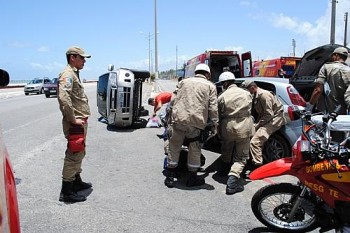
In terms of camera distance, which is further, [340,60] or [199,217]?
[340,60]

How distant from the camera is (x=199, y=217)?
4312mm

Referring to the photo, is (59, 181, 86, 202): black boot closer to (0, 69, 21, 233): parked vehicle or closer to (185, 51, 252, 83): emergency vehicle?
(0, 69, 21, 233): parked vehicle

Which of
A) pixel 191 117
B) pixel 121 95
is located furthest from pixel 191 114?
pixel 121 95

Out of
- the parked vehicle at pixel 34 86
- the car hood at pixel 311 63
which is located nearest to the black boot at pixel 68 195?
the car hood at pixel 311 63

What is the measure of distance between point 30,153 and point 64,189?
10.2 ft

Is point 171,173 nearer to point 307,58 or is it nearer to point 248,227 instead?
point 248,227

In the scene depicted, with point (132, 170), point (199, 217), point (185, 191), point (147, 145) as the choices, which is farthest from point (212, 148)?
point (199, 217)

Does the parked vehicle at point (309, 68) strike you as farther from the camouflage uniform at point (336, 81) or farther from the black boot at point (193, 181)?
the black boot at point (193, 181)

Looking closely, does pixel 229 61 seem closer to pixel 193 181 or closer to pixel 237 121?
pixel 237 121

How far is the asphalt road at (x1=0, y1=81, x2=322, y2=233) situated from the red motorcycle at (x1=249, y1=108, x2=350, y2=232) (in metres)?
0.30

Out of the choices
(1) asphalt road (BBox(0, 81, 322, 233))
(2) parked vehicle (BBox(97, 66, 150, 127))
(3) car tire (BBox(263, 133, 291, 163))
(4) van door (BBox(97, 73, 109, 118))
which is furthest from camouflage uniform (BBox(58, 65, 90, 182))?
(4) van door (BBox(97, 73, 109, 118))

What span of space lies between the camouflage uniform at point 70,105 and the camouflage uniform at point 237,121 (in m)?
1.99

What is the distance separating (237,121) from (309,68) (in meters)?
3.31

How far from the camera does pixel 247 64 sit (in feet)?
62.0
